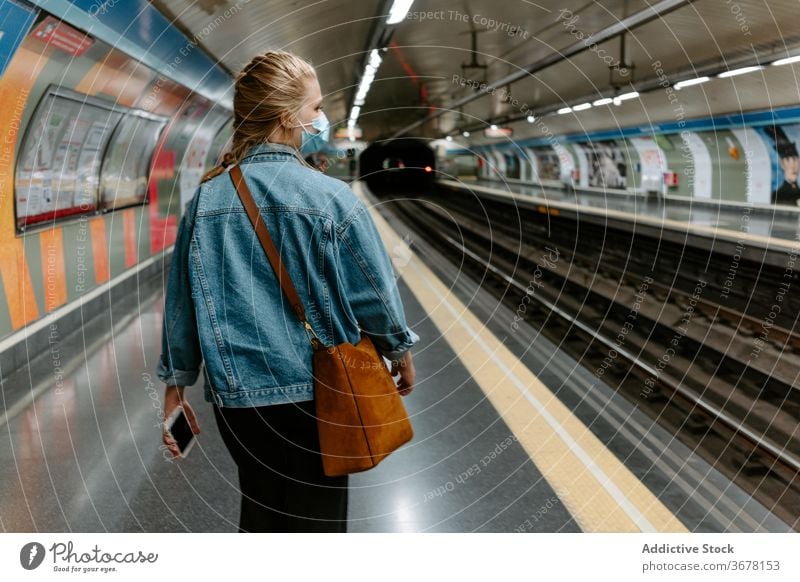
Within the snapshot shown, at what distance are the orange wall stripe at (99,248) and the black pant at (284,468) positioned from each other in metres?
6.98

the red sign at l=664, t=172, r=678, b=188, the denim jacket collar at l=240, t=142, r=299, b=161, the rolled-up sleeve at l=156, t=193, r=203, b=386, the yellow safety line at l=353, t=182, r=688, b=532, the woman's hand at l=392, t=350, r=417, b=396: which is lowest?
the red sign at l=664, t=172, r=678, b=188

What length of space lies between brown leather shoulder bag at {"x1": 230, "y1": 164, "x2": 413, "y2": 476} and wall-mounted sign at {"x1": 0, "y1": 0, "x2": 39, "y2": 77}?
3287 mm

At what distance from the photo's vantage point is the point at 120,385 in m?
5.58

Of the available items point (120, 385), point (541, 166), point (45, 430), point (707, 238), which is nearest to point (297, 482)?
point (45, 430)

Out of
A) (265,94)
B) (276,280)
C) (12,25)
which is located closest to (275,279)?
(276,280)

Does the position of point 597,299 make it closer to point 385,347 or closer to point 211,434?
point 211,434

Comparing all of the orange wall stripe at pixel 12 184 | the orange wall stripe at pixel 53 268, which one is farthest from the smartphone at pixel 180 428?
the orange wall stripe at pixel 53 268

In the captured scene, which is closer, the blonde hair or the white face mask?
the blonde hair

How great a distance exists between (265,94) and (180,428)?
0.85 m

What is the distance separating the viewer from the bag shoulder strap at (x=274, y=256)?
1809 millimetres

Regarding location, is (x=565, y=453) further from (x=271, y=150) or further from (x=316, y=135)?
(x=271, y=150)

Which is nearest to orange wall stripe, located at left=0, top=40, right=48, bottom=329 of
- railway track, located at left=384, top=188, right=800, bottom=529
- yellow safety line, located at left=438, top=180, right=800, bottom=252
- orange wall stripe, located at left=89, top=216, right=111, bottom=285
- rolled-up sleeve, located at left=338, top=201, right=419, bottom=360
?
orange wall stripe, located at left=89, top=216, right=111, bottom=285

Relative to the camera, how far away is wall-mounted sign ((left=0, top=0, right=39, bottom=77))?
14.7 feet

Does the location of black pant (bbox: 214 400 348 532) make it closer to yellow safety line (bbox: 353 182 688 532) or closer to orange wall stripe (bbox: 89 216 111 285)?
yellow safety line (bbox: 353 182 688 532)
